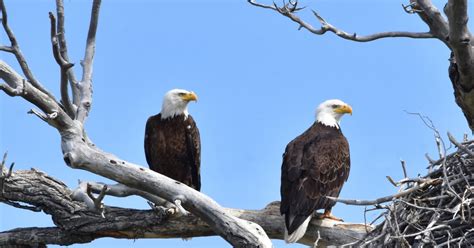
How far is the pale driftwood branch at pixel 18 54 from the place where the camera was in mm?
9023

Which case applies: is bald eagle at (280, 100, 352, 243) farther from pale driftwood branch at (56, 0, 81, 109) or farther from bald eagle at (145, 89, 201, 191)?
pale driftwood branch at (56, 0, 81, 109)

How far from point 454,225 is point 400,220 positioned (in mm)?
359

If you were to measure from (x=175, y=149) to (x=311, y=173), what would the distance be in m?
1.69

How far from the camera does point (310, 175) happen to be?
9617mm

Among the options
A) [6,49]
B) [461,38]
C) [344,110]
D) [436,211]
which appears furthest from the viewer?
[344,110]

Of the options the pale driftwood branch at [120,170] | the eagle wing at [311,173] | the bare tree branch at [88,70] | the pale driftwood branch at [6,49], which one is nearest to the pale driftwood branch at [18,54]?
the pale driftwood branch at [6,49]

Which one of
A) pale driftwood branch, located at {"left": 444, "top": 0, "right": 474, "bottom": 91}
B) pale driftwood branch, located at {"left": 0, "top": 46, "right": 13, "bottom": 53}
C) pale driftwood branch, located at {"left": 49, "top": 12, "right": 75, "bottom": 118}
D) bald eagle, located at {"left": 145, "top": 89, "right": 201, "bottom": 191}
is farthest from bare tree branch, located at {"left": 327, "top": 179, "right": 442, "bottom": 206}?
bald eagle, located at {"left": 145, "top": 89, "right": 201, "bottom": 191}

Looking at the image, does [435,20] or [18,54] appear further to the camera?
[18,54]

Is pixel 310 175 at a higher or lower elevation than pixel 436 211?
higher

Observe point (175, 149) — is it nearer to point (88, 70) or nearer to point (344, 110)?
point (344, 110)

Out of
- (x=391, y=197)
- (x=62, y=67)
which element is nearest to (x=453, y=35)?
(x=391, y=197)

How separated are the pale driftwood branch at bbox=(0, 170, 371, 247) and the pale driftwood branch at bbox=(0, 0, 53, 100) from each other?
69 centimetres

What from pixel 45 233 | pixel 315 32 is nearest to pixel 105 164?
pixel 45 233

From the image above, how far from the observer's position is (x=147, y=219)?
9.08 metres
